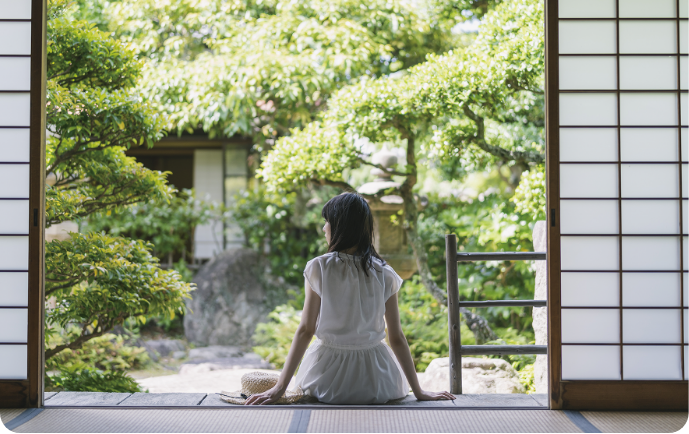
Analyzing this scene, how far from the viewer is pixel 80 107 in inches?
136

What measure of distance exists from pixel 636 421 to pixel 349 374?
4.30ft

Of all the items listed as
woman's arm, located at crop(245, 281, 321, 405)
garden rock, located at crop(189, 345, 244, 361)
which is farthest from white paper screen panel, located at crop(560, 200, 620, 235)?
garden rock, located at crop(189, 345, 244, 361)

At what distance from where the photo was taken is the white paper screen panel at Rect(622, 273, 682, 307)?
107 inches

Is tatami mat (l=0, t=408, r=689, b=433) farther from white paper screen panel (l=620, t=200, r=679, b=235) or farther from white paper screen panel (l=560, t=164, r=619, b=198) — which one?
white paper screen panel (l=560, t=164, r=619, b=198)

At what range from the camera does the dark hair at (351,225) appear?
2.52 metres

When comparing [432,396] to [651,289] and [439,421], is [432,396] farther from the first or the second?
[651,289]

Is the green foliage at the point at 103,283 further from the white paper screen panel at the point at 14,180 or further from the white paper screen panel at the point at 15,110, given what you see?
the white paper screen panel at the point at 15,110

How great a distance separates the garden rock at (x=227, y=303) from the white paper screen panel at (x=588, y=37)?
5.42 metres

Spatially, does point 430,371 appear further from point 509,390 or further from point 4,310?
point 4,310

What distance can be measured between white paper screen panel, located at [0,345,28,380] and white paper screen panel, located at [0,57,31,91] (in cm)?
131

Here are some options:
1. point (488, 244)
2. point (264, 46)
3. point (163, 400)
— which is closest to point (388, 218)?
point (488, 244)

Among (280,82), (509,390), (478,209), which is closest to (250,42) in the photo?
(280,82)

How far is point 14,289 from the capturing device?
2701 millimetres

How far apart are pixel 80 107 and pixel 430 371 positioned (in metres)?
3.12
